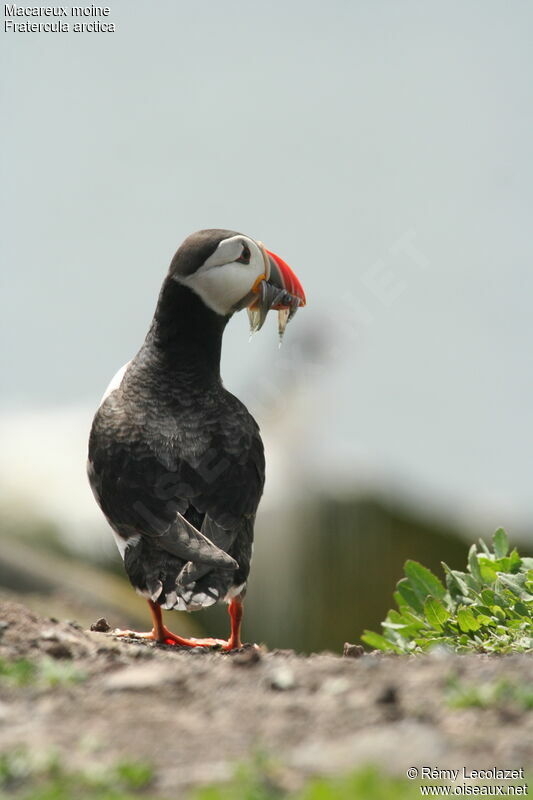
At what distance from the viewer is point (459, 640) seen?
8.09 m

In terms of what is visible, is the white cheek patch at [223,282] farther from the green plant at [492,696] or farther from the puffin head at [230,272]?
the green plant at [492,696]

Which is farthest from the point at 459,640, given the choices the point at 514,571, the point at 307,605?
the point at 307,605

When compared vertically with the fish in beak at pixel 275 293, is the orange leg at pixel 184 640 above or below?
below

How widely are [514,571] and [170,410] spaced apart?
299 centimetres

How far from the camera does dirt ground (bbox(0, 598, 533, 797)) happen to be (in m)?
4.12

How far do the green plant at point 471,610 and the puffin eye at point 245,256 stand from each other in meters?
2.82

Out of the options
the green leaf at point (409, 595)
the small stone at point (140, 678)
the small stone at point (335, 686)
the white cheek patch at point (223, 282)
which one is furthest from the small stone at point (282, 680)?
the white cheek patch at point (223, 282)

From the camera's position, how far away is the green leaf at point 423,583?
28.4ft

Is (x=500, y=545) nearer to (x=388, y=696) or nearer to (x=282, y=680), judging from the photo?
(x=282, y=680)

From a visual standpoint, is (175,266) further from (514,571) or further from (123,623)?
(123,623)

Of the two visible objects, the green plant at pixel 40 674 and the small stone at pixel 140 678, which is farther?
the green plant at pixel 40 674

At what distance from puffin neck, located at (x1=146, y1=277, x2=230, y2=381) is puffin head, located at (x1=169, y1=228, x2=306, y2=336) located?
3.5 inches

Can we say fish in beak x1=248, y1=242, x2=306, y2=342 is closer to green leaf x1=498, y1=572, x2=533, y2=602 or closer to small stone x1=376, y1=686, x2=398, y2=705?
green leaf x1=498, y1=572, x2=533, y2=602

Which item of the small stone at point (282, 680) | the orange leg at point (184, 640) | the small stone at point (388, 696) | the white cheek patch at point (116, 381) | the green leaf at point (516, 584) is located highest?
the white cheek patch at point (116, 381)
